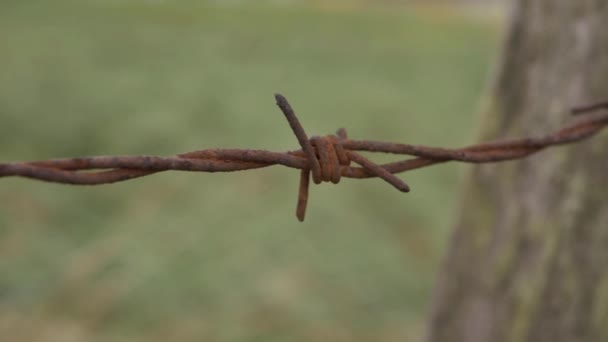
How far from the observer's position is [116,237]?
5961 millimetres

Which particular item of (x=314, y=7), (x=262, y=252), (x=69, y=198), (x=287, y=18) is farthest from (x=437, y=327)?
(x=314, y=7)

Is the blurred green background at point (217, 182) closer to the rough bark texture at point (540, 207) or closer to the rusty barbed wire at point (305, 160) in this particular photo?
the rough bark texture at point (540, 207)

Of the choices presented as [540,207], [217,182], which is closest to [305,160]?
[540,207]

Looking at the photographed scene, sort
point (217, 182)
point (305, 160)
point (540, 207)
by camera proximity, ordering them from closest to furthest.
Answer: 1. point (305, 160)
2. point (540, 207)
3. point (217, 182)

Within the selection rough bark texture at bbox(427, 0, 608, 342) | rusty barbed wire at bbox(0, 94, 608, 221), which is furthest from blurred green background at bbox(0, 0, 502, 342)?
rusty barbed wire at bbox(0, 94, 608, 221)

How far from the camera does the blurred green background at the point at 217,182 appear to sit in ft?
17.0

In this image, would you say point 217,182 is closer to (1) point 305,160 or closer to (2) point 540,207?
(2) point 540,207

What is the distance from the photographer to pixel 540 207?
2059 millimetres

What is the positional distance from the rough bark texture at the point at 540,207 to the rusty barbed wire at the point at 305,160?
349 mm

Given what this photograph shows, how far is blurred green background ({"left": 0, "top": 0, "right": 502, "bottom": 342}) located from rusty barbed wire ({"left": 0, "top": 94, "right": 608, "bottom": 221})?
11.8 feet

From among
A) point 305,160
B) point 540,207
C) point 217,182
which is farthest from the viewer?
point 217,182

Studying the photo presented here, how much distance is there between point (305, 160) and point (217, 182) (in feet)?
18.1

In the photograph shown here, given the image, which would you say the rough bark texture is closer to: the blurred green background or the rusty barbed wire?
the rusty barbed wire

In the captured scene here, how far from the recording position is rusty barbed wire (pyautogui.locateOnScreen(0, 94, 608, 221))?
111cm
